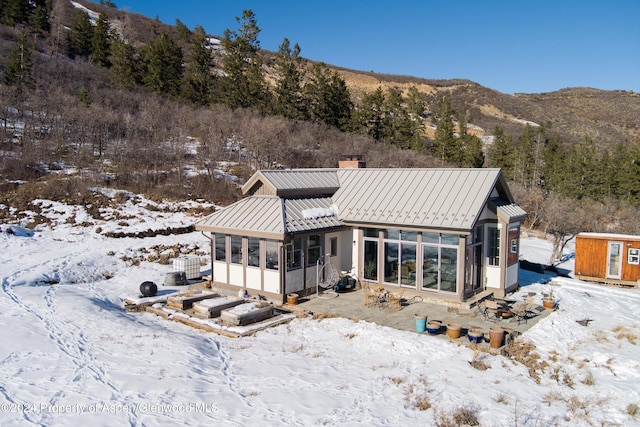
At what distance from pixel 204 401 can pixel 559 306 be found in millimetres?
12097

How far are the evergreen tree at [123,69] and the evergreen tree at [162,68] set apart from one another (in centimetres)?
138

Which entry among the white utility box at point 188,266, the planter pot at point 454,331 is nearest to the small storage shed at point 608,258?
the planter pot at point 454,331

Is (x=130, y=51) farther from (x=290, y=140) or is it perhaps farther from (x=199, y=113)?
(x=290, y=140)

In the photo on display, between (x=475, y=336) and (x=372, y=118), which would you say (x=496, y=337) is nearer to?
(x=475, y=336)

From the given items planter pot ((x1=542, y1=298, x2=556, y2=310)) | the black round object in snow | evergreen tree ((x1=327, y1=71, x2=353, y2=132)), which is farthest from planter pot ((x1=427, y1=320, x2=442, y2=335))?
evergreen tree ((x1=327, y1=71, x2=353, y2=132))

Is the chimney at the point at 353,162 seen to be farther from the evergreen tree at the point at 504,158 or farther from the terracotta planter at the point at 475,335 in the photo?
A: the evergreen tree at the point at 504,158

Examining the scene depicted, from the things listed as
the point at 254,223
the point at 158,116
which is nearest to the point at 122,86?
the point at 158,116

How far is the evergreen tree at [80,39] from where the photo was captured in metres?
54.6

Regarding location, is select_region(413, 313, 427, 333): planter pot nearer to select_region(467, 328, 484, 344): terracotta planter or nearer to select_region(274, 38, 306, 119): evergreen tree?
select_region(467, 328, 484, 344): terracotta planter

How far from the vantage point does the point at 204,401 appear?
893cm

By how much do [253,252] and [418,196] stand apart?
6016 mm

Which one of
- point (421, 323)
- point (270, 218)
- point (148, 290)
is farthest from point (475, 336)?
point (148, 290)

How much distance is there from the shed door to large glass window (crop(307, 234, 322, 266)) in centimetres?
1259

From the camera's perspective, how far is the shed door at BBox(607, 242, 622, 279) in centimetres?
1973
